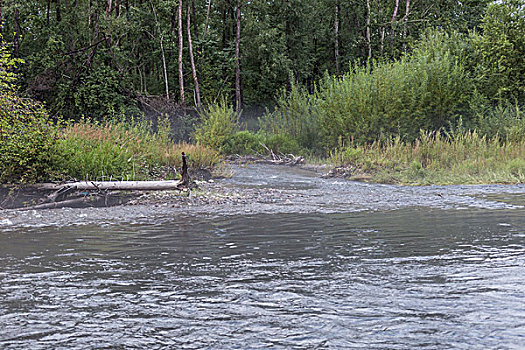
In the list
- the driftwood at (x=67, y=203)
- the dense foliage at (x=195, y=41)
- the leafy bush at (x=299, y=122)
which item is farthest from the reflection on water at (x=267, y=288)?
the dense foliage at (x=195, y=41)

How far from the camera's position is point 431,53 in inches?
808

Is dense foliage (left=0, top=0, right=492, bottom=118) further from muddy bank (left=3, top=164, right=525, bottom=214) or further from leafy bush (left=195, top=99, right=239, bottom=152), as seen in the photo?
muddy bank (left=3, top=164, right=525, bottom=214)

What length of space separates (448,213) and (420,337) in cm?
618

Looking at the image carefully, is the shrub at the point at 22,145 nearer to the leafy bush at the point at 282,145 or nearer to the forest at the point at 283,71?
the forest at the point at 283,71

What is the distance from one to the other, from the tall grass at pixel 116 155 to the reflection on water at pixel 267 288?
3.61 metres

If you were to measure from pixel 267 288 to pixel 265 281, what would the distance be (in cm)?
22

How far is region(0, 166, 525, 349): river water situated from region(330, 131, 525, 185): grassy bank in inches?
214

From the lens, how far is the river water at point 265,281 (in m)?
3.58

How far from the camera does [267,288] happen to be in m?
4.61

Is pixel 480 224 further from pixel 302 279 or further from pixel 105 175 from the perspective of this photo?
pixel 105 175

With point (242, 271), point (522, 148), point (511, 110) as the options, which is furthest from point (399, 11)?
point (242, 271)

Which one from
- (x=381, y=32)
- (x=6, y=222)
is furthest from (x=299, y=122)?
(x=6, y=222)

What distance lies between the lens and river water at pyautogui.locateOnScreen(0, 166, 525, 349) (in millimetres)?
3576

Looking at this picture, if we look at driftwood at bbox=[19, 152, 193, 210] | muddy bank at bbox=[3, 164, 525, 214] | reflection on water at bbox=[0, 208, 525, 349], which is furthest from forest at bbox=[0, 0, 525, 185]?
reflection on water at bbox=[0, 208, 525, 349]
